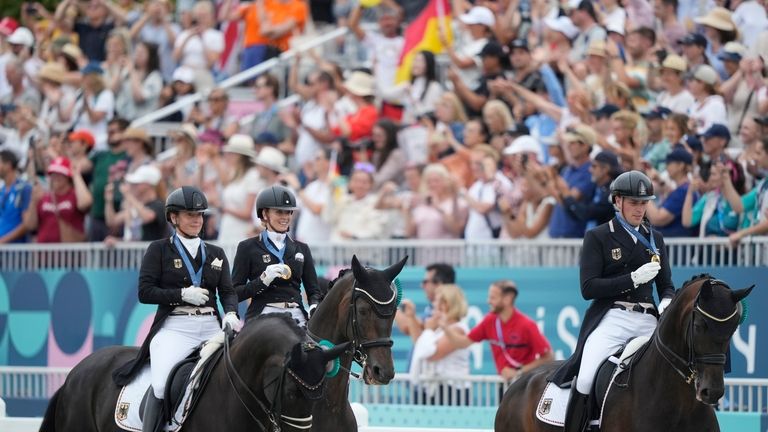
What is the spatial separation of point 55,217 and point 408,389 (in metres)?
6.64

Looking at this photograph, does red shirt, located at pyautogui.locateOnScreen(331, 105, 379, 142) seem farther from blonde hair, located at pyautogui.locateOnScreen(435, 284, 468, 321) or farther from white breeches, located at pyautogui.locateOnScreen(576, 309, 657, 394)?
white breeches, located at pyautogui.locateOnScreen(576, 309, 657, 394)

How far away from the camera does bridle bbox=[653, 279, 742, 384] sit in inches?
392

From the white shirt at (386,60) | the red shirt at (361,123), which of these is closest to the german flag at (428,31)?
the white shirt at (386,60)

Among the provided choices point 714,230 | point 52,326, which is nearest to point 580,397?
point 714,230

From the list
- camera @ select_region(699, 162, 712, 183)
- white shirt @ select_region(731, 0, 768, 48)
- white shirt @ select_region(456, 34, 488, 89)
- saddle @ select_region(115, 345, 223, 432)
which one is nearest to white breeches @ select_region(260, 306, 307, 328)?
saddle @ select_region(115, 345, 223, 432)

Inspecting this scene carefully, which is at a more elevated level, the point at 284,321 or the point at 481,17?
the point at 481,17

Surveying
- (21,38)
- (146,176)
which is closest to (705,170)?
(146,176)

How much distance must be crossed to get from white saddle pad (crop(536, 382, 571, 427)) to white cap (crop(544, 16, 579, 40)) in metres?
8.51

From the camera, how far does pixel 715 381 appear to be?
387 inches

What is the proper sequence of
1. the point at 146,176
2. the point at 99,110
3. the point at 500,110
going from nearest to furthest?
1. the point at 500,110
2. the point at 146,176
3. the point at 99,110

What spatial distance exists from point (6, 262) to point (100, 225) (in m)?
1.34

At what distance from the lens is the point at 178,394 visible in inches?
430

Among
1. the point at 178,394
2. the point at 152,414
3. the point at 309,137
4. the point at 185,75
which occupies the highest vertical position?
the point at 185,75

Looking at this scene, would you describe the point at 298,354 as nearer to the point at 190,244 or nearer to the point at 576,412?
the point at 190,244
